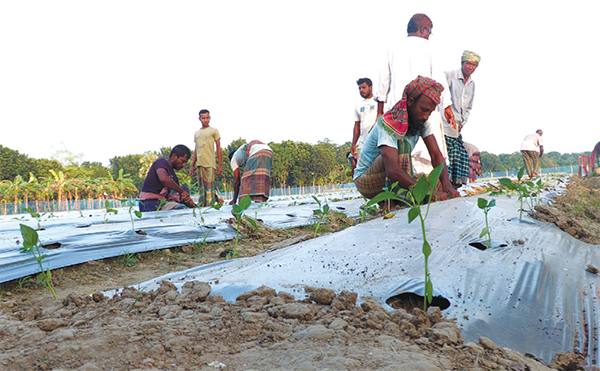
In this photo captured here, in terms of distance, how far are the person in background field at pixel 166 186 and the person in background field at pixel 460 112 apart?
2.55 metres

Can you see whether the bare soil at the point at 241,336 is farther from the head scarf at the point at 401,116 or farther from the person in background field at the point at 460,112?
the person in background field at the point at 460,112

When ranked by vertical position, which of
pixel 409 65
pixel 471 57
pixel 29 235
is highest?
pixel 471 57

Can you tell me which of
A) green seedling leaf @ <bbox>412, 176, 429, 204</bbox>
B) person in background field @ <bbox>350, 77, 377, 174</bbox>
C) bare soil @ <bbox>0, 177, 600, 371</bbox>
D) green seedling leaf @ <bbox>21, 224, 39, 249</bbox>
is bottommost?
bare soil @ <bbox>0, 177, 600, 371</bbox>

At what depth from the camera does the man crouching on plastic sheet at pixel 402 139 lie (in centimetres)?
263

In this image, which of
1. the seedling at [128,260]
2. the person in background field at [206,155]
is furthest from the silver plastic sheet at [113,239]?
the person in background field at [206,155]

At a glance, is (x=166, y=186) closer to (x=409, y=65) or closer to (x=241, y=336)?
(x=409, y=65)

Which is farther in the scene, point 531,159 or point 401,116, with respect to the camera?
point 531,159

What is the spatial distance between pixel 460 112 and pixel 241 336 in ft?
15.2

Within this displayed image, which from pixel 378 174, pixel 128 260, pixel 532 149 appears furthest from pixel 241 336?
pixel 532 149

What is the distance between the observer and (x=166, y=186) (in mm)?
4293

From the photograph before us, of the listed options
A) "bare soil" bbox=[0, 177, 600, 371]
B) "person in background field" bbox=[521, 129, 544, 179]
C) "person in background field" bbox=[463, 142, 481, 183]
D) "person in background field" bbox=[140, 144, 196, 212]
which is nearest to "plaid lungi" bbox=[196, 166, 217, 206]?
"person in background field" bbox=[140, 144, 196, 212]

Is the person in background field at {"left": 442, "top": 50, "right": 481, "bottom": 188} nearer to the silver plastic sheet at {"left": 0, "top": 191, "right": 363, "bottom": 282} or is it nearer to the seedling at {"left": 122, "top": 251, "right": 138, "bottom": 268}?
the silver plastic sheet at {"left": 0, "top": 191, "right": 363, "bottom": 282}

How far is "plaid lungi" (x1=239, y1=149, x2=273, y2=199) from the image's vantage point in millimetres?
5586

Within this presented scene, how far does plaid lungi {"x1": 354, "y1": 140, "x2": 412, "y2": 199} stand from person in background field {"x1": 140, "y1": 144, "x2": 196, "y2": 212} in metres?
1.95
